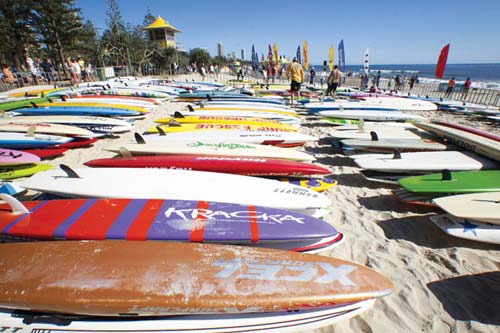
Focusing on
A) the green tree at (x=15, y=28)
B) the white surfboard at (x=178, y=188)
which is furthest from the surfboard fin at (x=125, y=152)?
the green tree at (x=15, y=28)

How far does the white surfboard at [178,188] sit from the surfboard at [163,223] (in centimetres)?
21

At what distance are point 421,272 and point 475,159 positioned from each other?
2583 mm

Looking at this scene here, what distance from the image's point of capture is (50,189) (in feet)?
8.88

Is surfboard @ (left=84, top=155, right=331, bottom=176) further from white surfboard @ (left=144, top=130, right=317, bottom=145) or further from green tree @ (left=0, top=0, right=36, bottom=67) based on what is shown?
green tree @ (left=0, top=0, right=36, bottom=67)

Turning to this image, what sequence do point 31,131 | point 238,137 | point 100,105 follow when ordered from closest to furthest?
point 31,131, point 238,137, point 100,105

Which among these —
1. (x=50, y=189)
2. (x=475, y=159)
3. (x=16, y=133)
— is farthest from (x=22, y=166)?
(x=475, y=159)

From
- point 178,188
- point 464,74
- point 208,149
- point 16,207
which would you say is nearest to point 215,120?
point 208,149

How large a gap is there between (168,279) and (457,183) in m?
3.35

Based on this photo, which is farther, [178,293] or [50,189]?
[50,189]

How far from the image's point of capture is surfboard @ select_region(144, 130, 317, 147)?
183 inches

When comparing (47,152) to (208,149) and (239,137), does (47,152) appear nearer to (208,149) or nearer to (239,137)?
(208,149)

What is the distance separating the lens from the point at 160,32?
38.9 metres

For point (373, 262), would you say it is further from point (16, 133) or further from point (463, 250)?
point (16, 133)

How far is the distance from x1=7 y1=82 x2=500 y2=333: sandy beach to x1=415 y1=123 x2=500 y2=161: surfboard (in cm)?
148
